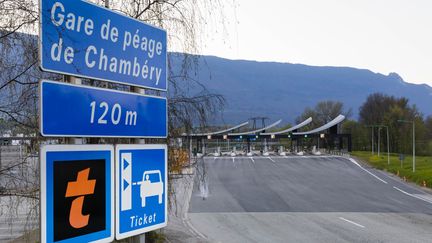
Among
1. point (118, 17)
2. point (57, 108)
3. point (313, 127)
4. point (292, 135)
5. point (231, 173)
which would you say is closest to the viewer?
point (57, 108)

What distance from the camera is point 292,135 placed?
344 ft

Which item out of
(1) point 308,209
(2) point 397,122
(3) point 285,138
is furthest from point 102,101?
(2) point 397,122

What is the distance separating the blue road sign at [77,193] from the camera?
281 centimetres

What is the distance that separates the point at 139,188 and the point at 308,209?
2752 cm

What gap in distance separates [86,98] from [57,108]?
0.27m

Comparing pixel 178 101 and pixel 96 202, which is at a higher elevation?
pixel 178 101

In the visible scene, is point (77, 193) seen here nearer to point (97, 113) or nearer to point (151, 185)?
point (97, 113)

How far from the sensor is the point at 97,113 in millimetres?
3246

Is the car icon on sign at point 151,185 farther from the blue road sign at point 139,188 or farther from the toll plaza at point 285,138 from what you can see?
the toll plaza at point 285,138

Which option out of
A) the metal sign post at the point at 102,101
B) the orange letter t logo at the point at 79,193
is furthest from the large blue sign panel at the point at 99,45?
the orange letter t logo at the point at 79,193

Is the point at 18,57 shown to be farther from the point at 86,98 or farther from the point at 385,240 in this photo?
the point at 385,240

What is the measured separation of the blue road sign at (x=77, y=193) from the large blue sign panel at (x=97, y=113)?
0.37 ft

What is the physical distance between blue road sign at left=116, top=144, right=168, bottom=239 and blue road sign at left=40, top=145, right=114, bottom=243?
114 mm

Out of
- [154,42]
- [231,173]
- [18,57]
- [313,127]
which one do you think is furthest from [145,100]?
[313,127]
